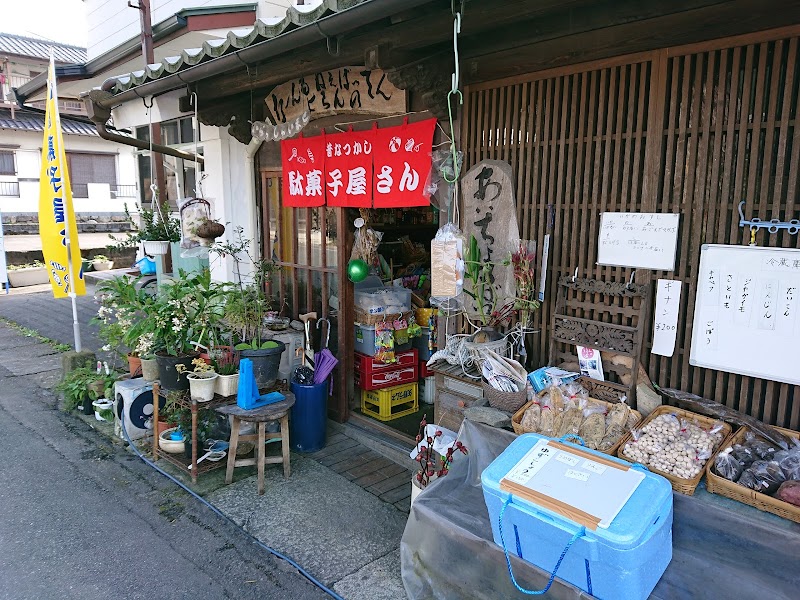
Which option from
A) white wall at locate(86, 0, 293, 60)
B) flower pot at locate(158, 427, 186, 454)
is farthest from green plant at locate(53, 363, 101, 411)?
white wall at locate(86, 0, 293, 60)

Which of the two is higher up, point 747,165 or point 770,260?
point 747,165

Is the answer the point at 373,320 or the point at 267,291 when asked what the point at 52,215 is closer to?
the point at 267,291

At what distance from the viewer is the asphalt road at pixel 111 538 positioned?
444 cm

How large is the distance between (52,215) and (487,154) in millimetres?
6732

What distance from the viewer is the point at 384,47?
4.79m

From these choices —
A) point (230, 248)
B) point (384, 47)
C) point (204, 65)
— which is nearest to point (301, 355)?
point (230, 248)

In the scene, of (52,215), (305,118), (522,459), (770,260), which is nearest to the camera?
(522,459)

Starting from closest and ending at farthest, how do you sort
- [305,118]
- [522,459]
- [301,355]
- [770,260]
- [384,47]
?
[522,459] → [770,260] → [384,47] → [305,118] → [301,355]

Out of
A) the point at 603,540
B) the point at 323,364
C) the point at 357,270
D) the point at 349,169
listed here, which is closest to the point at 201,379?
the point at 323,364

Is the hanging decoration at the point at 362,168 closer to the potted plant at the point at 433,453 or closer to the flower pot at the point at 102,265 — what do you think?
the potted plant at the point at 433,453

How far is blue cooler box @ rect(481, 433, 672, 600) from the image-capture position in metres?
2.83

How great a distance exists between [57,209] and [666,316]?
8234mm

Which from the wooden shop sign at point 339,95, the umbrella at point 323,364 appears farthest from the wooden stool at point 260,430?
the wooden shop sign at point 339,95

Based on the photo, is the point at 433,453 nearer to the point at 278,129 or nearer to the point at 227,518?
the point at 227,518
